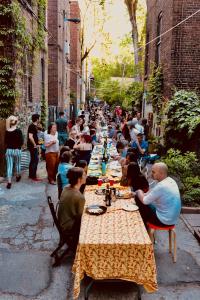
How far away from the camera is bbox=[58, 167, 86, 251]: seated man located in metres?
5.28

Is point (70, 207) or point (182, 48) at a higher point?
point (182, 48)

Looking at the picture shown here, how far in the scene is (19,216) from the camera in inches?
297

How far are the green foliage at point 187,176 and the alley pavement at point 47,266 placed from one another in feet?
4.28

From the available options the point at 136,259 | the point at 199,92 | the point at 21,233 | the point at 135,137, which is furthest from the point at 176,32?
the point at 136,259

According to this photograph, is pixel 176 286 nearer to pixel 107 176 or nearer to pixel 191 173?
pixel 107 176

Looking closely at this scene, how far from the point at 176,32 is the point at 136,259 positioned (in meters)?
10.8

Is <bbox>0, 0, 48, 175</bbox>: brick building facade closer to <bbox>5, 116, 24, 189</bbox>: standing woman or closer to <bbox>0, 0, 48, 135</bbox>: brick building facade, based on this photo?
<bbox>0, 0, 48, 135</bbox>: brick building facade

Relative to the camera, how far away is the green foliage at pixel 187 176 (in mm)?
8570

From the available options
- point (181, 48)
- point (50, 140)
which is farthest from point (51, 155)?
point (181, 48)

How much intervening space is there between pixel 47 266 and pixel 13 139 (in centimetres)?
488

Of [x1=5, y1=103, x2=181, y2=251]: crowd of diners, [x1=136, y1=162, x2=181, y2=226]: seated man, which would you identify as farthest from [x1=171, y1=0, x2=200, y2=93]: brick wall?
[x1=136, y1=162, x2=181, y2=226]: seated man

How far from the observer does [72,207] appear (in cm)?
529

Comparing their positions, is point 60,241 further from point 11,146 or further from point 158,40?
point 158,40

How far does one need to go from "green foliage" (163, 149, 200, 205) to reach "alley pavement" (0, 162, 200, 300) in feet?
4.28
